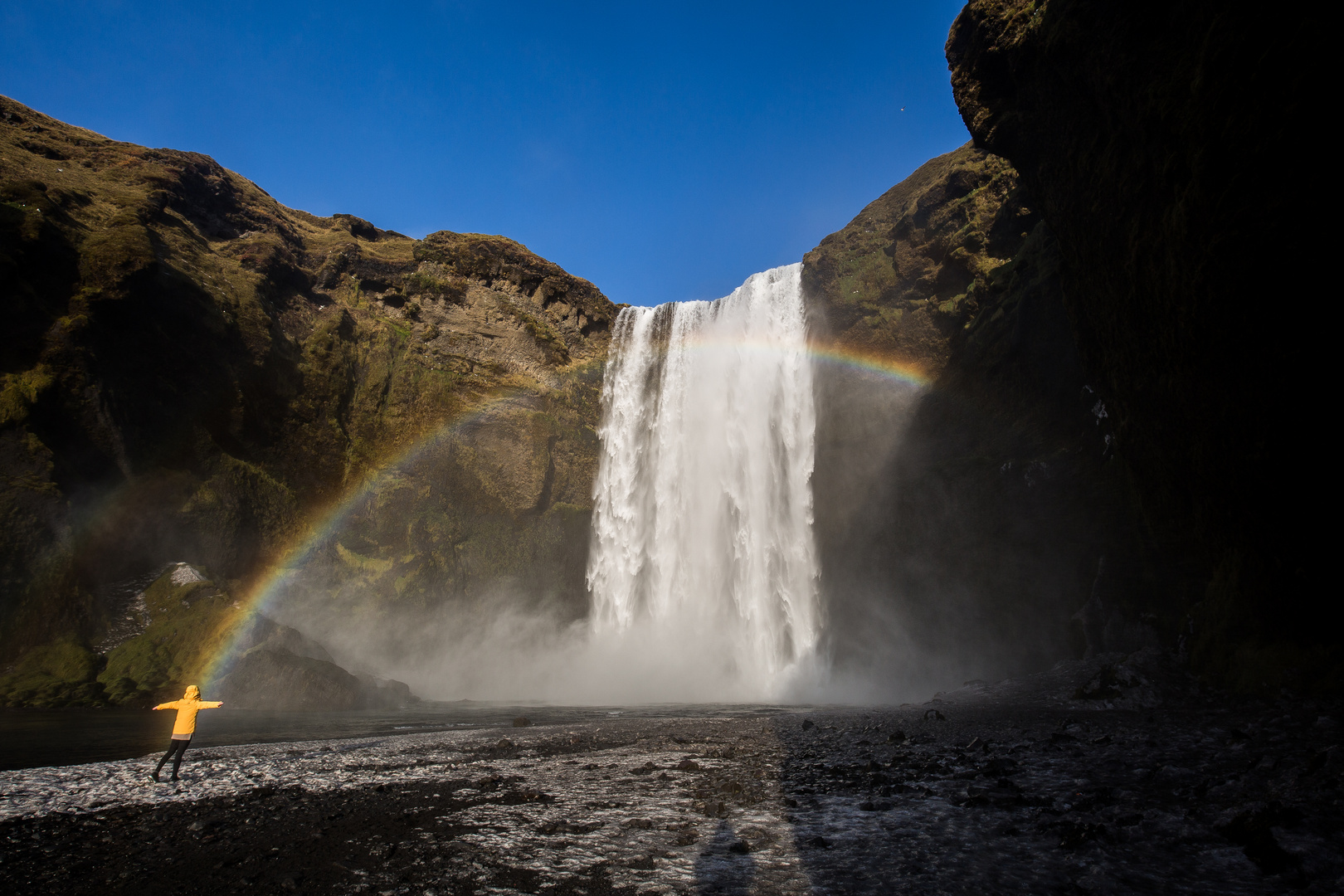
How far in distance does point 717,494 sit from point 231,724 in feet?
72.2

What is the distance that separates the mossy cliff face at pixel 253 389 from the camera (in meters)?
19.3

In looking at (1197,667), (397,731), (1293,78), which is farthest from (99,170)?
(1197,667)

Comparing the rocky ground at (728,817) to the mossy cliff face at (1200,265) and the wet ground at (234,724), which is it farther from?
the mossy cliff face at (1200,265)

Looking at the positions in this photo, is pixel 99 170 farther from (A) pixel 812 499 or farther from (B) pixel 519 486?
(A) pixel 812 499

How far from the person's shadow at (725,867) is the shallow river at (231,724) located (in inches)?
347

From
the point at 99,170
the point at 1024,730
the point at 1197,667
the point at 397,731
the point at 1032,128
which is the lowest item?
the point at 397,731

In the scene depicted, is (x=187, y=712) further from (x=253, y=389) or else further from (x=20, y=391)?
(x=253, y=389)

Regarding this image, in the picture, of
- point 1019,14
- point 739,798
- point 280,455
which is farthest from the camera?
point 280,455

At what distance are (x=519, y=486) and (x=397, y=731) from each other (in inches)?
830

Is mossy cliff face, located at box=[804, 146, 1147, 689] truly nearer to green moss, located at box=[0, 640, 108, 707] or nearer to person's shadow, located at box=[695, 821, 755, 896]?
person's shadow, located at box=[695, 821, 755, 896]

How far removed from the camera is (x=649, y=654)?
2891cm

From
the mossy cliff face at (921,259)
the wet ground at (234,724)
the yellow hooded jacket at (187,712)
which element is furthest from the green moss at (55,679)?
the mossy cliff face at (921,259)

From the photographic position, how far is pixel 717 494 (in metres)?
31.1

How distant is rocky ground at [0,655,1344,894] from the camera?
3631 mm
